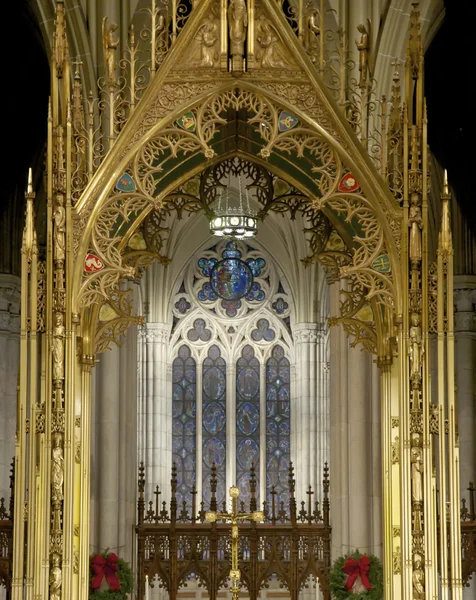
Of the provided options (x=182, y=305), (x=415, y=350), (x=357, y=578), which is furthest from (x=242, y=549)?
(x=182, y=305)

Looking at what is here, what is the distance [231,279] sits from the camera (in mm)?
28219

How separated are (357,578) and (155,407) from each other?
1147cm

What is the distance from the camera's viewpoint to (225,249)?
28.3 meters

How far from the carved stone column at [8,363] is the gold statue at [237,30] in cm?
941

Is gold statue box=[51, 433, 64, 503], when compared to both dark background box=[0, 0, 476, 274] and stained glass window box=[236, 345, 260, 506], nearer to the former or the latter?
dark background box=[0, 0, 476, 274]

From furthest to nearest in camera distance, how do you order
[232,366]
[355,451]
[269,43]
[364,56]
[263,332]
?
1. [263,332]
2. [232,366]
3. [355,451]
4. [269,43]
5. [364,56]

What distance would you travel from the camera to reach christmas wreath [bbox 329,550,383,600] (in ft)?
52.0

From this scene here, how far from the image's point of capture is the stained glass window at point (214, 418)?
27062mm

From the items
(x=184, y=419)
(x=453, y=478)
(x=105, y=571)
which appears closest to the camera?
(x=453, y=478)

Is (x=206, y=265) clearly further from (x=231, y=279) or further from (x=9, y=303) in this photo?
(x=9, y=303)

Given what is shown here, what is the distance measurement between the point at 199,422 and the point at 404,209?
50.8 ft

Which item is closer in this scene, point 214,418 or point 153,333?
point 153,333

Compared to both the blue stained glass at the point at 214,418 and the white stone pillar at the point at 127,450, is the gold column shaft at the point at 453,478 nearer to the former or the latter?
the white stone pillar at the point at 127,450

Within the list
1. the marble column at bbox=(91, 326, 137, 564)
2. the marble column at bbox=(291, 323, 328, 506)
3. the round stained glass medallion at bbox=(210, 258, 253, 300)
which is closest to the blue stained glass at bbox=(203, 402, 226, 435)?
the marble column at bbox=(291, 323, 328, 506)
